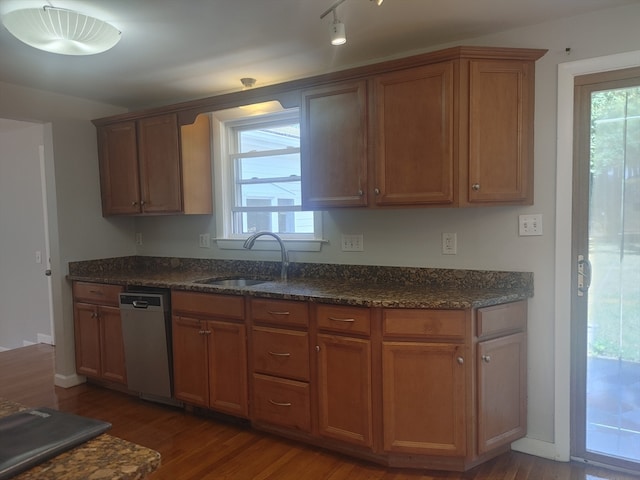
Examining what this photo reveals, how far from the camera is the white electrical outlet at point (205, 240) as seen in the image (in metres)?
3.63

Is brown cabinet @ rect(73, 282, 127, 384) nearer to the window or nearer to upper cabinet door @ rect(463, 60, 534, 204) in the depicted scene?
the window

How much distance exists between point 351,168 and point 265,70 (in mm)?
1014

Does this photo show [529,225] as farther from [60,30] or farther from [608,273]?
[60,30]

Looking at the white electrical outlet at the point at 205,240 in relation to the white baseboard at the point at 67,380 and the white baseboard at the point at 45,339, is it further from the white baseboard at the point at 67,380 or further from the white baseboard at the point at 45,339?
the white baseboard at the point at 45,339

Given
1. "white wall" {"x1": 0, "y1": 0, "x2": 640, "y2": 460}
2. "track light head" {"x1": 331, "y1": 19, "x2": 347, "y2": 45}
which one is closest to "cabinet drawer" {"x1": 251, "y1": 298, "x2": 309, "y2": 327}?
"white wall" {"x1": 0, "y1": 0, "x2": 640, "y2": 460}

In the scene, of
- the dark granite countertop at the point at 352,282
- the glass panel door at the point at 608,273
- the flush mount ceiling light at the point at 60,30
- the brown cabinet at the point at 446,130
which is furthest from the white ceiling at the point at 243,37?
the dark granite countertop at the point at 352,282

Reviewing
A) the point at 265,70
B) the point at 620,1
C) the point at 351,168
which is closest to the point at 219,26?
the point at 265,70

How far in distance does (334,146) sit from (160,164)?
156 centimetres

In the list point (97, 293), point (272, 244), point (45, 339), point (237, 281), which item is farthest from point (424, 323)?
point (45, 339)

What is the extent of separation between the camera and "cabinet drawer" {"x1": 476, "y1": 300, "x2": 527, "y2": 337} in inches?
86.2

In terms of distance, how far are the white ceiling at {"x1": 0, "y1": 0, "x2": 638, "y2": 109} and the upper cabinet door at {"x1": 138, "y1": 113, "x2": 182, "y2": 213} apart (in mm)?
306

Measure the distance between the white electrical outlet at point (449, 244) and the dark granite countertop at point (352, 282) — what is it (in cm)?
12

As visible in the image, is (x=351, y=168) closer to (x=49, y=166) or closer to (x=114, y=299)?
(x=114, y=299)

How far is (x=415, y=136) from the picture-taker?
2357 mm
